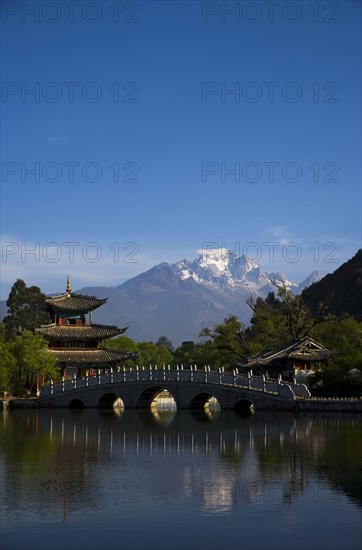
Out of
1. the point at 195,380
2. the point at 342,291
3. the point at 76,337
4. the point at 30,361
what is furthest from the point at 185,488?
the point at 342,291

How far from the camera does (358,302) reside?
369 feet

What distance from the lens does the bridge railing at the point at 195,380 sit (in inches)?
2130

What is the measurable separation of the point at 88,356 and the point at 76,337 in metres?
2.25

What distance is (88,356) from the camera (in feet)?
248

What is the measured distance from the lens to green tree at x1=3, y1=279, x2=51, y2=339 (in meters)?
112

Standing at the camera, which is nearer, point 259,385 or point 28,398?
point 259,385

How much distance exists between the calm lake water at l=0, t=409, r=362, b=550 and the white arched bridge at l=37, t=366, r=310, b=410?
817 cm

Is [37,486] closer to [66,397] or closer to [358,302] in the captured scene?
[66,397]

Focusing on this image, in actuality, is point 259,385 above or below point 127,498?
above

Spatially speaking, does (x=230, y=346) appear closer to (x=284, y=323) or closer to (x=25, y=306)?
(x=284, y=323)

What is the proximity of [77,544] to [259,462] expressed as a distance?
1402 centimetres

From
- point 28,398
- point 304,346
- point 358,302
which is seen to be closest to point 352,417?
point 304,346

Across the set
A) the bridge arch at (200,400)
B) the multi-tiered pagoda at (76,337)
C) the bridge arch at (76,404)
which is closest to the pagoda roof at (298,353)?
the bridge arch at (200,400)

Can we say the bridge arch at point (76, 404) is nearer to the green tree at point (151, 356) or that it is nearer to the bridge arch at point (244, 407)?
the bridge arch at point (244, 407)
